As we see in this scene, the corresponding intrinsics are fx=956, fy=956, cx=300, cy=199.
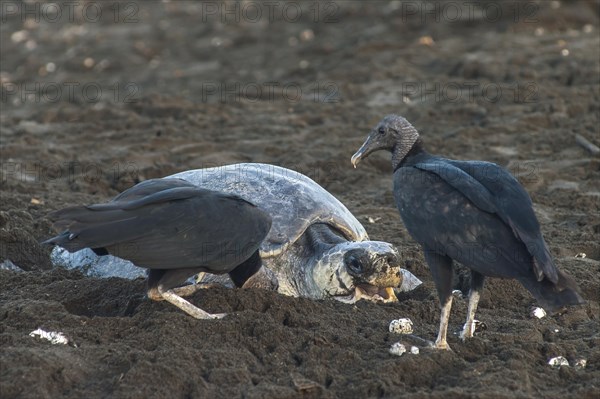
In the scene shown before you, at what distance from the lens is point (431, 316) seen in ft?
17.9

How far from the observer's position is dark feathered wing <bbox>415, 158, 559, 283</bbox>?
4.45m

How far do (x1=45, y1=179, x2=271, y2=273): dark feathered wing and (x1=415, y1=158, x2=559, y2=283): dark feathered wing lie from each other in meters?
1.04

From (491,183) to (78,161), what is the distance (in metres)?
5.37

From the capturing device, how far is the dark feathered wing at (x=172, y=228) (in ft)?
16.1

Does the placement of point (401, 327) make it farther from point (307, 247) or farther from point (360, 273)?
point (307, 247)

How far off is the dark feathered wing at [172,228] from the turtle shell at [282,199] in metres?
0.77

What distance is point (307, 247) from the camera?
20.4 feet

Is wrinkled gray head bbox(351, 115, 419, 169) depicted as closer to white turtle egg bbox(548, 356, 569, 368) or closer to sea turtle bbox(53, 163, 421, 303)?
sea turtle bbox(53, 163, 421, 303)

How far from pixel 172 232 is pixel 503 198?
1713mm

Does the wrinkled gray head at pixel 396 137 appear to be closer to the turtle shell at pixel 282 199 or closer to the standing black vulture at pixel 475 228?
the standing black vulture at pixel 475 228

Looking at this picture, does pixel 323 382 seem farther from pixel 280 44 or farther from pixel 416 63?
pixel 280 44
